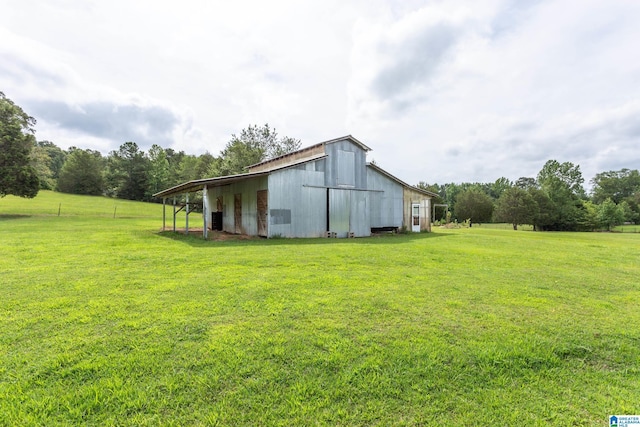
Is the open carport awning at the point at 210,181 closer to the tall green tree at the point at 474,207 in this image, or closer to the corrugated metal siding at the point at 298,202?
the corrugated metal siding at the point at 298,202

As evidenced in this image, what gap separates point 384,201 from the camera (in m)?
18.9

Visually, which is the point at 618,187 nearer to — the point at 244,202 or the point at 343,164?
the point at 343,164

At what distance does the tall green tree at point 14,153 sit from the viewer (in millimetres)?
25250

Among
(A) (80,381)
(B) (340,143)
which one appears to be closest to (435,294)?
(A) (80,381)

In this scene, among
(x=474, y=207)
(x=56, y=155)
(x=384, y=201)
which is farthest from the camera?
(x=56, y=155)

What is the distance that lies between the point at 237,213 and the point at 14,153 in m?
23.9

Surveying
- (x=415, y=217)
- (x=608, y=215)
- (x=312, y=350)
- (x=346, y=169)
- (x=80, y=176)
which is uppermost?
(x=80, y=176)

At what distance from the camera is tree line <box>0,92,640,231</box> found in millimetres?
26375

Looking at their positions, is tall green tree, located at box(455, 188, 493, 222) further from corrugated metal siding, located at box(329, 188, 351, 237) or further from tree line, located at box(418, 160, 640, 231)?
corrugated metal siding, located at box(329, 188, 351, 237)

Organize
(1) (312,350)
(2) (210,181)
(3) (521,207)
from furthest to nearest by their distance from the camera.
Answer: (3) (521,207) → (2) (210,181) → (1) (312,350)

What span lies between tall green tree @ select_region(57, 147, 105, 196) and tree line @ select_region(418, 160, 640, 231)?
201 feet

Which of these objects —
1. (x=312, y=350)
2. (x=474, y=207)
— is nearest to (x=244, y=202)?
(x=312, y=350)

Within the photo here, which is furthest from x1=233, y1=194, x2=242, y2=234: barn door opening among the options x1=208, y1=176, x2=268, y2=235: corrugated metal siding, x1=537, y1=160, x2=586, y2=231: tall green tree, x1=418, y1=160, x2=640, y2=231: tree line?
x1=537, y1=160, x2=586, y2=231: tall green tree

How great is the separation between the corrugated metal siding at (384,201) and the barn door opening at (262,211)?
22.1ft
